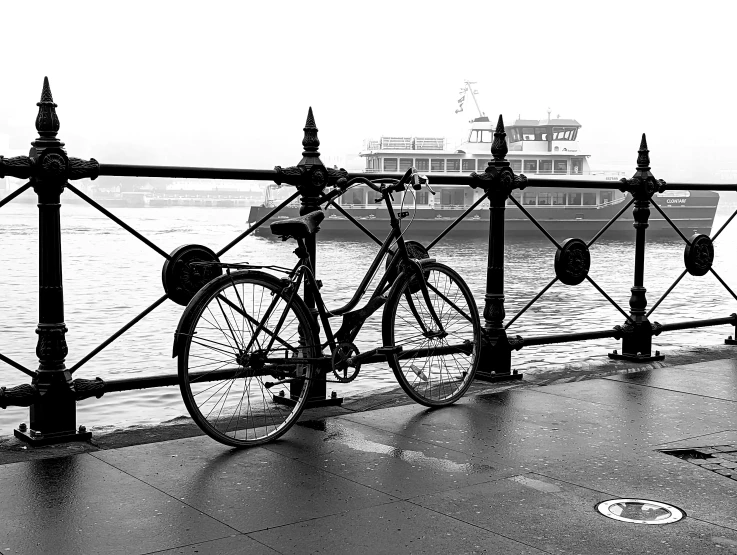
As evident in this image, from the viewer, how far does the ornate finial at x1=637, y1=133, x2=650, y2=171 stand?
6492 mm

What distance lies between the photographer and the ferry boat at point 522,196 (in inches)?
2275

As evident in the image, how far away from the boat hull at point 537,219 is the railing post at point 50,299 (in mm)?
48003

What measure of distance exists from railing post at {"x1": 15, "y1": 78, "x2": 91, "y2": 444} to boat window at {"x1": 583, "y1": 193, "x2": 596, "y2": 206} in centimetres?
5818

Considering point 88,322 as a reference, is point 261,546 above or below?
above

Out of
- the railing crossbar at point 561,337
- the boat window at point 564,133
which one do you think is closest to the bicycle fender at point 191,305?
the railing crossbar at point 561,337

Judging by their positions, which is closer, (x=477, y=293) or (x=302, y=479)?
(x=302, y=479)

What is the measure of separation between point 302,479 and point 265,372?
2.16 ft

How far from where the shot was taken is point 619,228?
217 ft

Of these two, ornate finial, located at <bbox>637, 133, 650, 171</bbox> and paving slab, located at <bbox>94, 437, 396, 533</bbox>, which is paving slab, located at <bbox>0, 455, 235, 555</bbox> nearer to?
paving slab, located at <bbox>94, 437, 396, 533</bbox>

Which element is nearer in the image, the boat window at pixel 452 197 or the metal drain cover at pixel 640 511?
the metal drain cover at pixel 640 511

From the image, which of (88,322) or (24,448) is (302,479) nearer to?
(24,448)

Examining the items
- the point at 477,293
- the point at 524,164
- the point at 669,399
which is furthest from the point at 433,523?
the point at 524,164

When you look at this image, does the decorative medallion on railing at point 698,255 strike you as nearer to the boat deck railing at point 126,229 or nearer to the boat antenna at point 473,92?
the boat deck railing at point 126,229

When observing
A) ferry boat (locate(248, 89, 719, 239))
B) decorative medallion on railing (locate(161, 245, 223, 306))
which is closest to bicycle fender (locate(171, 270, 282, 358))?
decorative medallion on railing (locate(161, 245, 223, 306))
